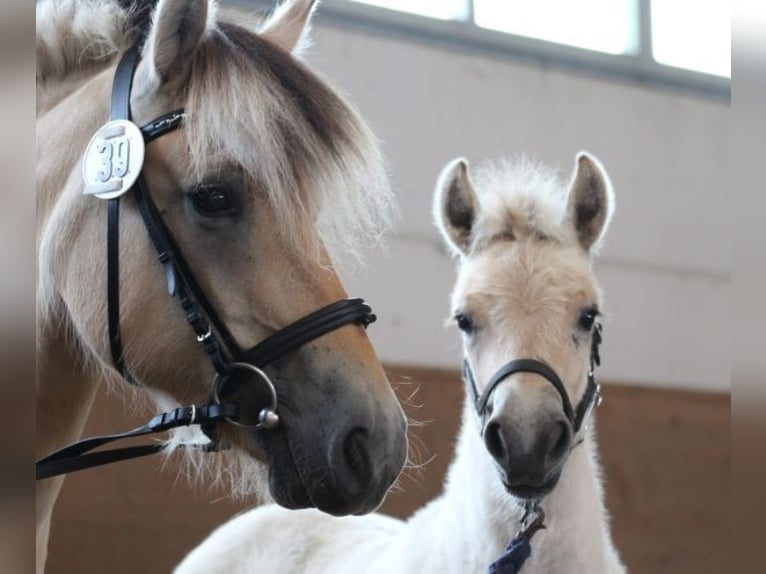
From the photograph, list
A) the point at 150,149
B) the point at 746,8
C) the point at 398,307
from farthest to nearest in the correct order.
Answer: the point at 398,307, the point at 150,149, the point at 746,8

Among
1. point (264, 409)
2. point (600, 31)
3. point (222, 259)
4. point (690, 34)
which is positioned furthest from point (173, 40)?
point (690, 34)

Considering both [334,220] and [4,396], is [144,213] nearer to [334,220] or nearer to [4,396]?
[334,220]

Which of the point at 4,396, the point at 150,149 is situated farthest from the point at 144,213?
the point at 4,396

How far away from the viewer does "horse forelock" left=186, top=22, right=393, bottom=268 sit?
1072mm

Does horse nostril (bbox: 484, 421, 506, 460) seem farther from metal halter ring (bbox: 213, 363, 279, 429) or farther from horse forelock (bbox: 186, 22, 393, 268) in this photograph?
metal halter ring (bbox: 213, 363, 279, 429)

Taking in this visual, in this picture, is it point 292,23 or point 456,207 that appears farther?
point 456,207

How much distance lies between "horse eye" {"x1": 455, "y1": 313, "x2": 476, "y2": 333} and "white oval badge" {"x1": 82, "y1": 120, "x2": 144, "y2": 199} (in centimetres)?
91

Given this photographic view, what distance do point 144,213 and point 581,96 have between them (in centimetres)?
408

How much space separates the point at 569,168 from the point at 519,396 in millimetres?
3248

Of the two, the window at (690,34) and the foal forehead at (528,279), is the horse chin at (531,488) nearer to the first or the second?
the foal forehead at (528,279)

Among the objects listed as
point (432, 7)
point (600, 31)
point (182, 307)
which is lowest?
point (600, 31)

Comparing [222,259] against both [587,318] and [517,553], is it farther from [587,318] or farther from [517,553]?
[587,318]

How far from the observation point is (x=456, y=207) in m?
2.11

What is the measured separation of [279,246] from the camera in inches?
41.8
